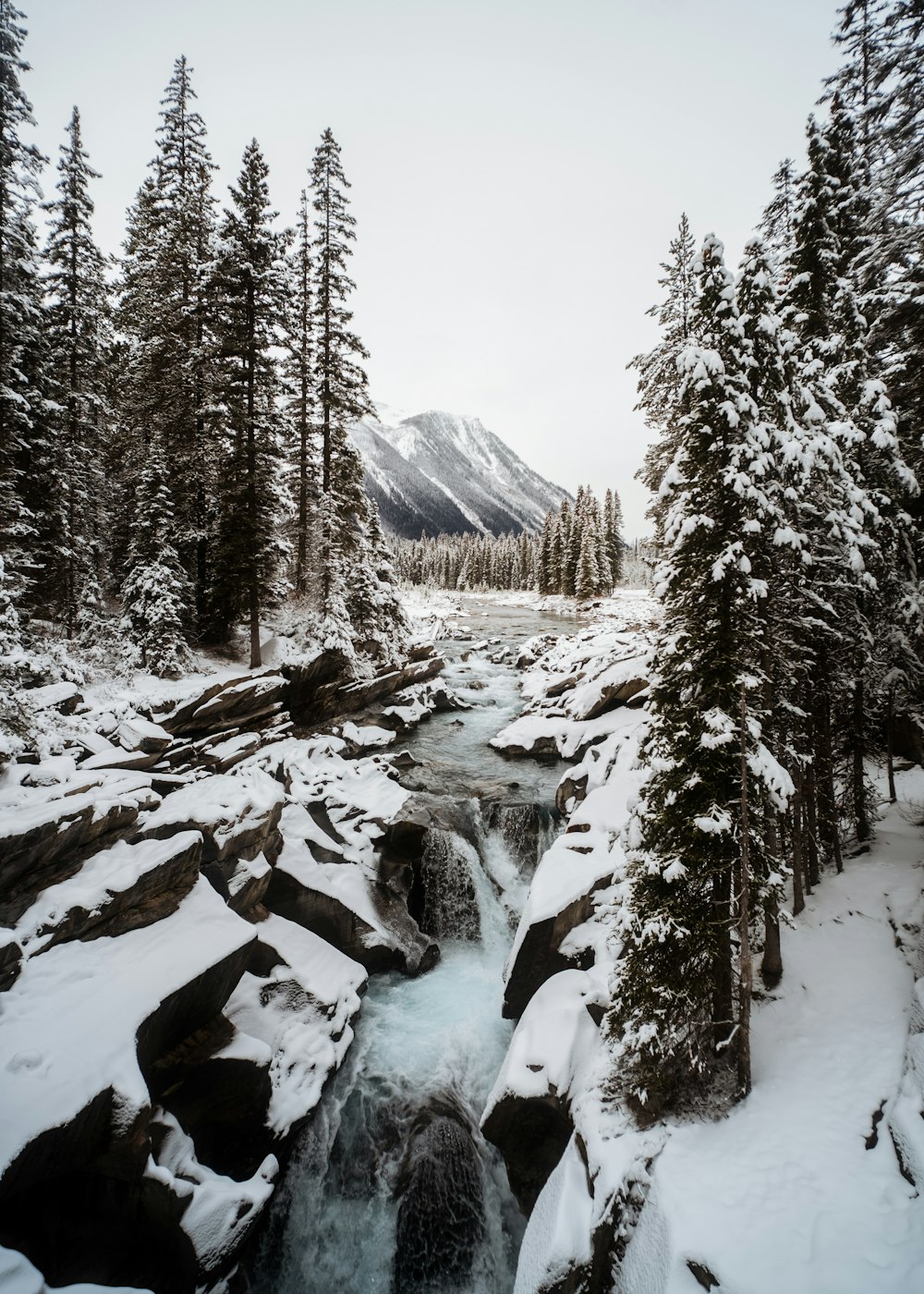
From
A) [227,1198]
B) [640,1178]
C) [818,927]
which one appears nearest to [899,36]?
[818,927]

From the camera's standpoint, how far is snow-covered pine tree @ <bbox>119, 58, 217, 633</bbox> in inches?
813

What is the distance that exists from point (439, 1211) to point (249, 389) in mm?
23831

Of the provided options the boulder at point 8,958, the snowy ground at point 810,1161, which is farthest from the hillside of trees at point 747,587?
the boulder at point 8,958

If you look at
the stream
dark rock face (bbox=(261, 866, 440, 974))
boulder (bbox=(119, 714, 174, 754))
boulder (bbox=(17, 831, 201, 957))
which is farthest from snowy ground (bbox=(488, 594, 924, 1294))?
boulder (bbox=(119, 714, 174, 754))

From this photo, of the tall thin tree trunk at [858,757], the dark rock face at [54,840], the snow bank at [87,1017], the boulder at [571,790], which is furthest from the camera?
the boulder at [571,790]

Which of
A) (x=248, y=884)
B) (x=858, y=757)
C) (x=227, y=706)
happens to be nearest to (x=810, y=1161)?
(x=858, y=757)

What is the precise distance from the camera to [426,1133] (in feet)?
28.9

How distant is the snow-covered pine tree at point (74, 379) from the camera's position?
60.0 ft

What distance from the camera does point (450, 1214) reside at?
787 cm

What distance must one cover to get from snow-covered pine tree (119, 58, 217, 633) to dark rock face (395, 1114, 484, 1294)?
18312 millimetres

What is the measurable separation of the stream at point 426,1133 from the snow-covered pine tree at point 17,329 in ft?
47.8

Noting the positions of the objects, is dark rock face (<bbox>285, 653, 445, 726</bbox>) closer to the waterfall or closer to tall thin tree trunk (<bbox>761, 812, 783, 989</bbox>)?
the waterfall

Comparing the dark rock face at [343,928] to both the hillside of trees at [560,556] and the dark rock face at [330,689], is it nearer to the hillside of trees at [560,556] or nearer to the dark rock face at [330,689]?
the dark rock face at [330,689]

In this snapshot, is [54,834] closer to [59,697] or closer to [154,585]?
[59,697]
